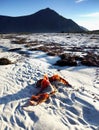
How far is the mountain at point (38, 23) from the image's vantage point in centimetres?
15466

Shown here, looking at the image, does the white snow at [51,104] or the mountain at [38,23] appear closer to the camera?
the white snow at [51,104]

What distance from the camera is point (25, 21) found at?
168500 mm

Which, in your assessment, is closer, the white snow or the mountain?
the white snow

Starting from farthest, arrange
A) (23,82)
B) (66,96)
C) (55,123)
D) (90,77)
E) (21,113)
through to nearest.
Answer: (90,77) < (23,82) < (66,96) < (21,113) < (55,123)

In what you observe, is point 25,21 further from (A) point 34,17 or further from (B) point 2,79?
(B) point 2,79

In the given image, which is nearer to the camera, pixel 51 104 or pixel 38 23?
pixel 51 104

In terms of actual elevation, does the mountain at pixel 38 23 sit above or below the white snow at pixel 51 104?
below

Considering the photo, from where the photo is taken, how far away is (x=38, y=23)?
16288 centimetres

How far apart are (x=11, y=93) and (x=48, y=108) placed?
2108mm

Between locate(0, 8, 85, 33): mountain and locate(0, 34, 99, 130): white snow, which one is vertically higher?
locate(0, 34, 99, 130): white snow

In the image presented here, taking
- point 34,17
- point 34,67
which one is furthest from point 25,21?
point 34,67

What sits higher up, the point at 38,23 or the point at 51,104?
the point at 51,104

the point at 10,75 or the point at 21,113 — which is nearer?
the point at 21,113

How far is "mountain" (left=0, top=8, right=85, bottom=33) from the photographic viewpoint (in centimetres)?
15466
